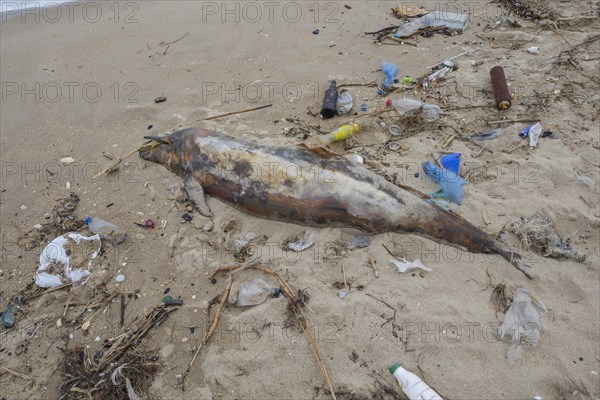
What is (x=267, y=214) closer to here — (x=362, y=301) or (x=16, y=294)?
(x=362, y=301)

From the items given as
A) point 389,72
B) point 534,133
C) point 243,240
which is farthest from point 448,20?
point 243,240

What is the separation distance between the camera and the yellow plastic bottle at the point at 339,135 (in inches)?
187

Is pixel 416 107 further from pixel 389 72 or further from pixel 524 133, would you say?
pixel 524 133

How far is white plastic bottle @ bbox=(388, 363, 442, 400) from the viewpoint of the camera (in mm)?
2637

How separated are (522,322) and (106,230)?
12.1ft

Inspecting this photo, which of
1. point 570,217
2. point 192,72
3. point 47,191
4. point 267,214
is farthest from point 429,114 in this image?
point 47,191

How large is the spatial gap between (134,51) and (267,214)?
4499 millimetres

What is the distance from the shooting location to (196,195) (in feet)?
13.5

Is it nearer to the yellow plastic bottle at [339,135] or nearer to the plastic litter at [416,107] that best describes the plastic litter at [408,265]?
the yellow plastic bottle at [339,135]

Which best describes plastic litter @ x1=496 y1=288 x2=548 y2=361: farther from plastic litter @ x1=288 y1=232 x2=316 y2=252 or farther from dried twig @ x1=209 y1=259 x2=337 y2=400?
plastic litter @ x1=288 y1=232 x2=316 y2=252

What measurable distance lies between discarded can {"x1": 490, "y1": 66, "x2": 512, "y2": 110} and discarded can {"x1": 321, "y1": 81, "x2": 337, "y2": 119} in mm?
2063

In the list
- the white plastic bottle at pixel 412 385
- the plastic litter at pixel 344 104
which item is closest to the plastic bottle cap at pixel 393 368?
the white plastic bottle at pixel 412 385

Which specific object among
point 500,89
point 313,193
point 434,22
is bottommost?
point 313,193

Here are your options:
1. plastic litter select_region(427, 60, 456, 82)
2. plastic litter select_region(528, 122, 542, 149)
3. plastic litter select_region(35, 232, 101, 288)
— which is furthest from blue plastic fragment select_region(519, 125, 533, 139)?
plastic litter select_region(35, 232, 101, 288)
